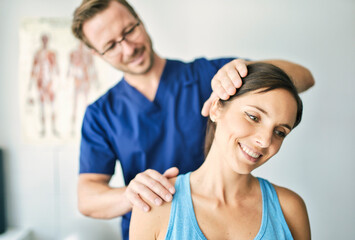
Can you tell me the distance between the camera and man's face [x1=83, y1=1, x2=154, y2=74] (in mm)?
1120

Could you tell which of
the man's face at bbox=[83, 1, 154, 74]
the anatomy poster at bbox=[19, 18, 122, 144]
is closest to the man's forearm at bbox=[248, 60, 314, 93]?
the man's face at bbox=[83, 1, 154, 74]

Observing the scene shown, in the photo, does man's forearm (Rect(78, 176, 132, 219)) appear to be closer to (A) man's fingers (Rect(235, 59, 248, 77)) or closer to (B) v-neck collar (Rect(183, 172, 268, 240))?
(B) v-neck collar (Rect(183, 172, 268, 240))

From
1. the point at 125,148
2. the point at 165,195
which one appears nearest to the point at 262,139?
the point at 165,195

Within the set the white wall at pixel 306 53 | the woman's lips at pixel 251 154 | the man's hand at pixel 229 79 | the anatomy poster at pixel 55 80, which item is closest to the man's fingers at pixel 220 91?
the man's hand at pixel 229 79

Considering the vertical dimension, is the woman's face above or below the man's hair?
below

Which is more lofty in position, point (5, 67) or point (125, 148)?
point (5, 67)

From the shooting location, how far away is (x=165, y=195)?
834 mm

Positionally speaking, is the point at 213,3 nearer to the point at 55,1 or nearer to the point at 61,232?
the point at 55,1

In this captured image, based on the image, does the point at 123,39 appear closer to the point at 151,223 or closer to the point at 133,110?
the point at 133,110

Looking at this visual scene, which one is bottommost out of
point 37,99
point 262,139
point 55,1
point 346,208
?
point 346,208

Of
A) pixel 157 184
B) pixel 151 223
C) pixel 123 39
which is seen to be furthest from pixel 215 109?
pixel 123 39

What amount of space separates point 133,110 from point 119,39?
299mm

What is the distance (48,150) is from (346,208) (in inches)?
80.3

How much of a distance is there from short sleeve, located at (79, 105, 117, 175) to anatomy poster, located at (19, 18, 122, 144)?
80cm
